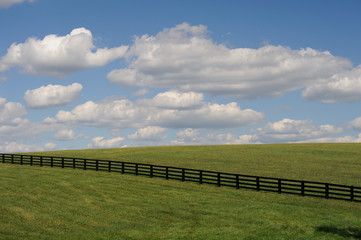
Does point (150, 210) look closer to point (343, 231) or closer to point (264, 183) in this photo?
point (343, 231)

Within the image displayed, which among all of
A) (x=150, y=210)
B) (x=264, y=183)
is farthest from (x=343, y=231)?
(x=264, y=183)

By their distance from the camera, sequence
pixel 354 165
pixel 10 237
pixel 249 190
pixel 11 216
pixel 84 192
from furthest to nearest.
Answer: pixel 354 165
pixel 249 190
pixel 84 192
pixel 11 216
pixel 10 237

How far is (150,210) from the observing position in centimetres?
2306

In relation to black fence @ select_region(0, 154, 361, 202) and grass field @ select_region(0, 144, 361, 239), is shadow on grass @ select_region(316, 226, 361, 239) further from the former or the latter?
black fence @ select_region(0, 154, 361, 202)

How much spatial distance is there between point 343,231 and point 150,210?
966cm

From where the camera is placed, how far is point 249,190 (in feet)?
102

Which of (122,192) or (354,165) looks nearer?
(122,192)

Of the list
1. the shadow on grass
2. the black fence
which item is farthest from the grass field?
the black fence

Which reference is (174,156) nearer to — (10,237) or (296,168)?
(296,168)

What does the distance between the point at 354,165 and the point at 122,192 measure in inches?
1166

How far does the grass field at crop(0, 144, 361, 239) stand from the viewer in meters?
18.9

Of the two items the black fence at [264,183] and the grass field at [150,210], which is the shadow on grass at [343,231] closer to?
the grass field at [150,210]

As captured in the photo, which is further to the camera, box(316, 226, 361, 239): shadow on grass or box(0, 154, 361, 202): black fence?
box(0, 154, 361, 202): black fence

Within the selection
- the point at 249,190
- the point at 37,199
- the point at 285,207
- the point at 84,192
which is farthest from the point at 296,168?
the point at 37,199
